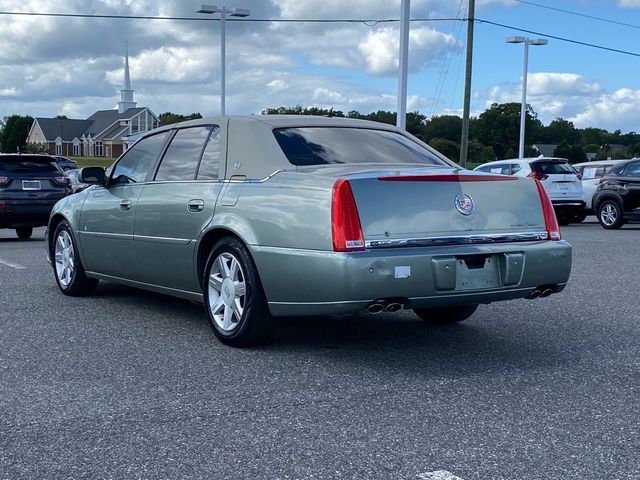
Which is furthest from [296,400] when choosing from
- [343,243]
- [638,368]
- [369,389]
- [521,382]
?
[638,368]

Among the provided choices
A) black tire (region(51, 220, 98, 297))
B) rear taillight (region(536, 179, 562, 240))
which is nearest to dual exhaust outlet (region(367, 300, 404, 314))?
rear taillight (region(536, 179, 562, 240))

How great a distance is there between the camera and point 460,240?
546cm

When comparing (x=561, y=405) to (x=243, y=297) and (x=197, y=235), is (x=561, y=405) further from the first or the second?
(x=197, y=235)

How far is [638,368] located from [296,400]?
7.19 feet

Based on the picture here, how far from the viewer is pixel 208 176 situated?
6410mm

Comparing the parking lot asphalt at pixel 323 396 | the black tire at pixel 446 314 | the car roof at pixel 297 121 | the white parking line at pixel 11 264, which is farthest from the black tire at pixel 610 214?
the car roof at pixel 297 121

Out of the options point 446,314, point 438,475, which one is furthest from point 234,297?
point 438,475

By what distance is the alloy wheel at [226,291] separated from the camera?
5.92 metres

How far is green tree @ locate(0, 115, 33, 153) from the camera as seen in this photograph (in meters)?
143

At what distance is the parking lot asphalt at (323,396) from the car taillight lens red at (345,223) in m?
0.76

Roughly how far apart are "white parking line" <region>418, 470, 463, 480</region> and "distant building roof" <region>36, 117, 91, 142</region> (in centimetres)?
13088

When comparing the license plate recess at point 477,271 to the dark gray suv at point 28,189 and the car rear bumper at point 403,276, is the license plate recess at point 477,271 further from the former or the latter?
the dark gray suv at point 28,189

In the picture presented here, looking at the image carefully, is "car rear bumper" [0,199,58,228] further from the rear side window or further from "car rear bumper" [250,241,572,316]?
the rear side window

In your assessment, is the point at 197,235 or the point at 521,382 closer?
the point at 521,382
